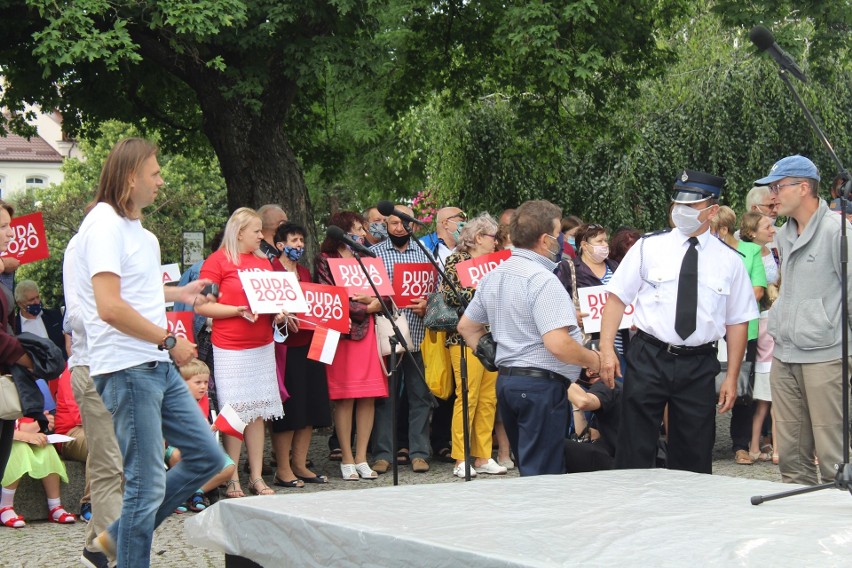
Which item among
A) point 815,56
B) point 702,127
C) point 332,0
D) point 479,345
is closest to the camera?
point 479,345

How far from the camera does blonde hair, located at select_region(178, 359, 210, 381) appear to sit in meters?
8.80

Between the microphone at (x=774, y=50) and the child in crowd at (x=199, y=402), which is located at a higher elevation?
the microphone at (x=774, y=50)

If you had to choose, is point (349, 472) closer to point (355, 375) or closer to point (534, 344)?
point (355, 375)

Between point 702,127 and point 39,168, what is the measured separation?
266 ft

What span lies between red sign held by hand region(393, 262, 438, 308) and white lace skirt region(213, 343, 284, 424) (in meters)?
1.59

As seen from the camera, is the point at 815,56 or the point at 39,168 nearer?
the point at 815,56

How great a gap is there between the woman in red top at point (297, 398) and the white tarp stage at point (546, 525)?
16.4ft

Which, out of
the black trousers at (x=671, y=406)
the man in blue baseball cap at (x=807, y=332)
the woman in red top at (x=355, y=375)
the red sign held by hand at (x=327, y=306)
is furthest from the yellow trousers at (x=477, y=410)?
the man in blue baseball cap at (x=807, y=332)

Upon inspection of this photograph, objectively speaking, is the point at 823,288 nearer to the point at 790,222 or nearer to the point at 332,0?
the point at 790,222

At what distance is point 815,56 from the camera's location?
15.4 m

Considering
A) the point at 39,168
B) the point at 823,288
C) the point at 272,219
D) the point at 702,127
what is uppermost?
the point at 39,168

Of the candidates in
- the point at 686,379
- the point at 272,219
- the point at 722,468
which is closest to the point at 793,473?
the point at 686,379

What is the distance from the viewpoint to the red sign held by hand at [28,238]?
11.2m

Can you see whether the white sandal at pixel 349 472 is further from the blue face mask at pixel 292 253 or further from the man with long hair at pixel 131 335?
the man with long hair at pixel 131 335
